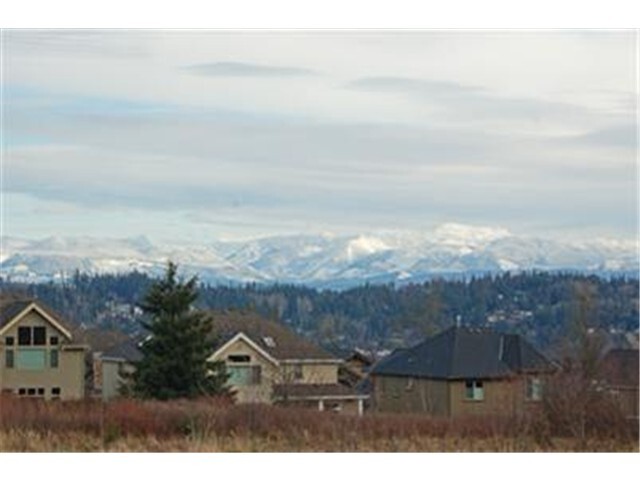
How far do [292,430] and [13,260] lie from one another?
9.00m

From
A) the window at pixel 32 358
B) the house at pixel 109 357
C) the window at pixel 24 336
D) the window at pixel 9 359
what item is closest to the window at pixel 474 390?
the house at pixel 109 357

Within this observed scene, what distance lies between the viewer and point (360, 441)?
28.9 ft

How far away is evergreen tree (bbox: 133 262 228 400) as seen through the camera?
18.3 meters

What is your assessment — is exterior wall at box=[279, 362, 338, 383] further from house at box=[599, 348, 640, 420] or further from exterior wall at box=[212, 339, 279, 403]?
house at box=[599, 348, 640, 420]

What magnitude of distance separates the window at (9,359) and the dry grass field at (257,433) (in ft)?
35.8

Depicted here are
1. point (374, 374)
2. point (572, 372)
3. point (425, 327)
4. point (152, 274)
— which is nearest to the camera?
point (572, 372)

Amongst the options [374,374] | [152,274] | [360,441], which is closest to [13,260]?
[152,274]

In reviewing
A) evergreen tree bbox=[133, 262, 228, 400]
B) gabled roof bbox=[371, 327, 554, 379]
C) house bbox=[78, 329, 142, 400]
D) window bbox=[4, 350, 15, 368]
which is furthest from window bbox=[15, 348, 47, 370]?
gabled roof bbox=[371, 327, 554, 379]

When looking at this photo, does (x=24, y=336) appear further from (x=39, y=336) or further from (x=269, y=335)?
(x=269, y=335)

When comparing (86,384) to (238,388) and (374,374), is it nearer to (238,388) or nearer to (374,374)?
(238,388)

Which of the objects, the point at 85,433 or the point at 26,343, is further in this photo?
the point at 26,343

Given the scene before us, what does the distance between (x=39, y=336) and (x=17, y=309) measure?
2.12 ft

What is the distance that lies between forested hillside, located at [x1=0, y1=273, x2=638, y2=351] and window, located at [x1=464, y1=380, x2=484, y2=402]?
1.17 m

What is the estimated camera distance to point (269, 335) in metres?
24.9
